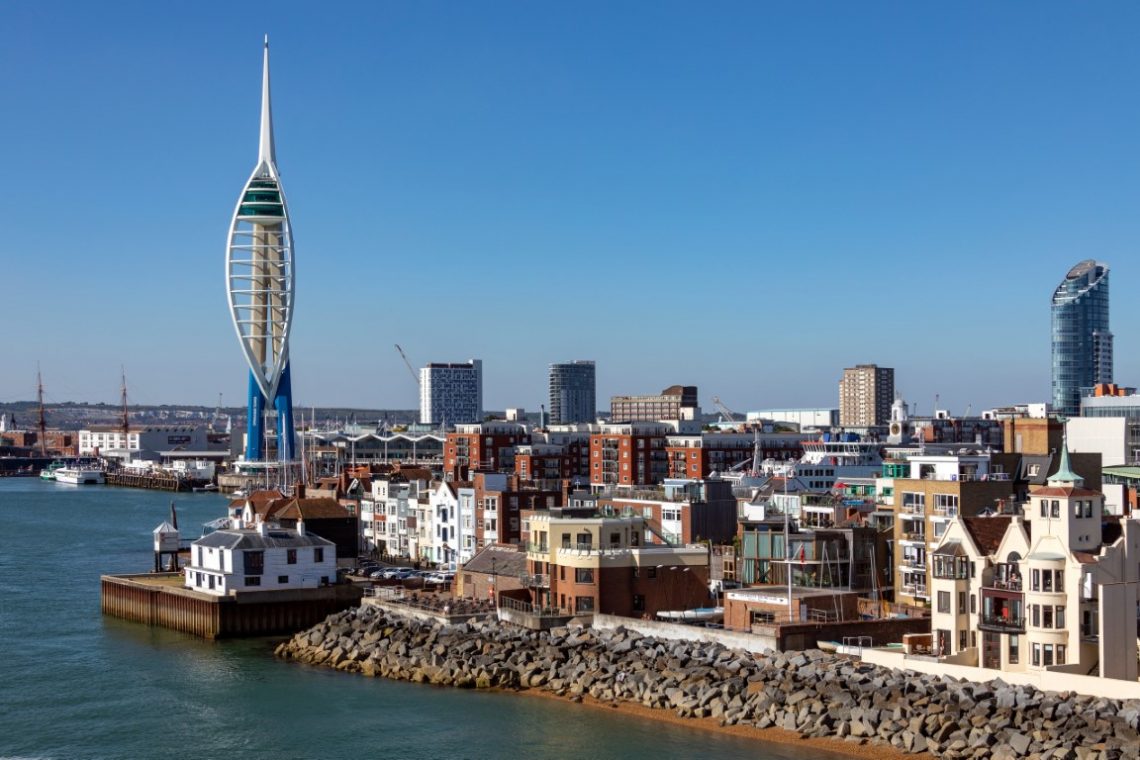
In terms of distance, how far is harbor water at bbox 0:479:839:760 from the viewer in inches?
922

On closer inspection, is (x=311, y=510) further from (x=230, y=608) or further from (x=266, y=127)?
(x=266, y=127)

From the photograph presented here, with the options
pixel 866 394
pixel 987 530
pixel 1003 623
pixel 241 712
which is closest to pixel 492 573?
A: pixel 241 712

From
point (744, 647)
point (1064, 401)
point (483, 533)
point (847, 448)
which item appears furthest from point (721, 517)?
point (1064, 401)

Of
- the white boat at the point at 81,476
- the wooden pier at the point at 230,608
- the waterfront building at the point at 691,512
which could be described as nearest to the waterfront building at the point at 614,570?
the waterfront building at the point at 691,512

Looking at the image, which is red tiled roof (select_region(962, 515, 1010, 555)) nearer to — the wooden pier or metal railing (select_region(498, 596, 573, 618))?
metal railing (select_region(498, 596, 573, 618))

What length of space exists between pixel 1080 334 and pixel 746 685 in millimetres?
135565

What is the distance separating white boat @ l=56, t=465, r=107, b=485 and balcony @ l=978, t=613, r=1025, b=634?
10933 cm

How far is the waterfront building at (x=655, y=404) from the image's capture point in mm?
171500

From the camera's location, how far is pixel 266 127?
108625 millimetres

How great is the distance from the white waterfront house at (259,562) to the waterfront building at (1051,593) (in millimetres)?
17522

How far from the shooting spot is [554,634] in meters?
29.1

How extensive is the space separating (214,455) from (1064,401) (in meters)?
84.1

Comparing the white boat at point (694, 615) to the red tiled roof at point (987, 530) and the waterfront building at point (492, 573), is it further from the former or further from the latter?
the red tiled roof at point (987, 530)

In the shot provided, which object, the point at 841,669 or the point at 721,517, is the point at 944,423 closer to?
the point at 721,517
